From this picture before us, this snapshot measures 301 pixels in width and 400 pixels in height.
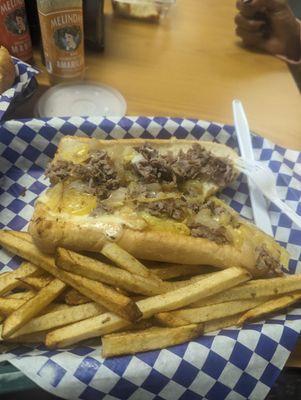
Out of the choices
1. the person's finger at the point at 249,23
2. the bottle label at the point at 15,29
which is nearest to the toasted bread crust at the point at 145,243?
the bottle label at the point at 15,29

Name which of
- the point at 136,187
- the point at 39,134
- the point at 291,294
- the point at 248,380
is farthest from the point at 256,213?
the point at 39,134

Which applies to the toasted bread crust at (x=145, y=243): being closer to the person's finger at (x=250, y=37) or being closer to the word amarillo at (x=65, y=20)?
the word amarillo at (x=65, y=20)

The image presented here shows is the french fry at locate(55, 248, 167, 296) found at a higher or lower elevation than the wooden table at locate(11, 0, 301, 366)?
lower

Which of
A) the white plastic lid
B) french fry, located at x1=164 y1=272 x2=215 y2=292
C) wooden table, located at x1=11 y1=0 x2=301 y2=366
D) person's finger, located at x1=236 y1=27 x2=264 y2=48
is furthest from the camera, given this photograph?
person's finger, located at x1=236 y1=27 x2=264 y2=48

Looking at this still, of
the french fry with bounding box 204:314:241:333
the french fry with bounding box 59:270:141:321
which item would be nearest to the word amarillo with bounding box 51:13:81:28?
the french fry with bounding box 59:270:141:321

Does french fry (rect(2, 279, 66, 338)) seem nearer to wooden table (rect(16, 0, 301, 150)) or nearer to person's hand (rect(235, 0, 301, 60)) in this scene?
wooden table (rect(16, 0, 301, 150))

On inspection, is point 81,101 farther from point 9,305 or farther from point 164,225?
point 9,305

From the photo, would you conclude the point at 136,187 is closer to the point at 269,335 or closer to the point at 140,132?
the point at 140,132
